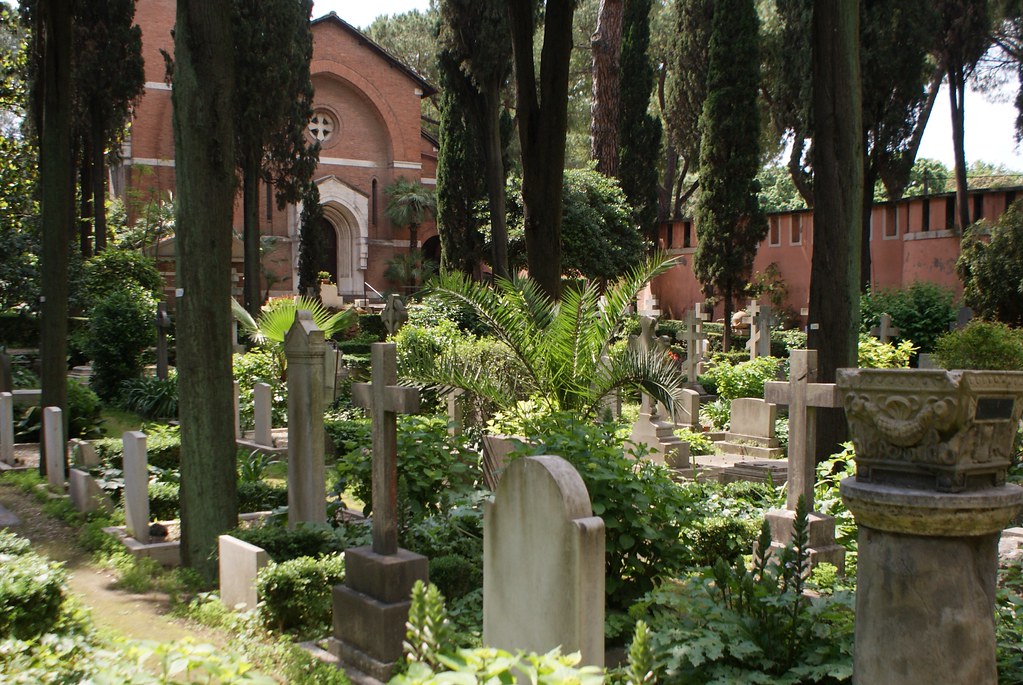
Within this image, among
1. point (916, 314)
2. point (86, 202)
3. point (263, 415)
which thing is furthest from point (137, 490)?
point (916, 314)

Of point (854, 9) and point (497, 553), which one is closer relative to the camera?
point (497, 553)

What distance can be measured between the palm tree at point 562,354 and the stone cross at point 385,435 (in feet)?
8.46

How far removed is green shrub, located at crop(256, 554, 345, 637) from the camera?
5898 millimetres

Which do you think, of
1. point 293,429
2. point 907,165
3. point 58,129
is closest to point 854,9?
point 293,429

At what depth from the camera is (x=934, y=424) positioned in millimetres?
2938

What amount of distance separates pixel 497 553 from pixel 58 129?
354 inches

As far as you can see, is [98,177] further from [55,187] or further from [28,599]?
[28,599]

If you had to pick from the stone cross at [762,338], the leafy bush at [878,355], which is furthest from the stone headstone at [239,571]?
the stone cross at [762,338]

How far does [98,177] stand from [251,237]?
3.62 metres

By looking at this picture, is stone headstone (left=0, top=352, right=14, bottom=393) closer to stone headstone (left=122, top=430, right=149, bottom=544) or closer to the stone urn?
stone headstone (left=122, top=430, right=149, bottom=544)

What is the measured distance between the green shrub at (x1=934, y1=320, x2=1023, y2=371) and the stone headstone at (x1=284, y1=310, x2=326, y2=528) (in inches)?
366

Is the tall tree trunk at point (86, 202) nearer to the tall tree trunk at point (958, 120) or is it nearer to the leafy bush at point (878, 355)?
the leafy bush at point (878, 355)

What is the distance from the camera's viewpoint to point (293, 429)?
764 cm

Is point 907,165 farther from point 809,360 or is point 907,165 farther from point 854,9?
point 809,360
